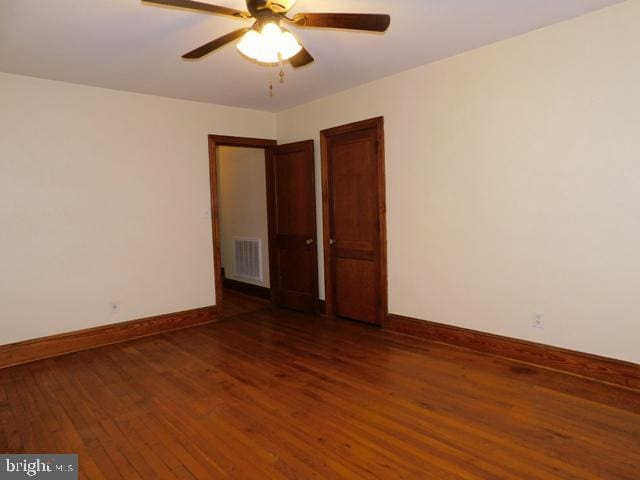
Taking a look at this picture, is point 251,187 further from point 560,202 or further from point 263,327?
point 560,202

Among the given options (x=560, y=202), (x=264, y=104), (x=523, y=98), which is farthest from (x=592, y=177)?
(x=264, y=104)

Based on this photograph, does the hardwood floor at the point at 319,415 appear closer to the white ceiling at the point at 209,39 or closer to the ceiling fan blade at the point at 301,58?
the ceiling fan blade at the point at 301,58

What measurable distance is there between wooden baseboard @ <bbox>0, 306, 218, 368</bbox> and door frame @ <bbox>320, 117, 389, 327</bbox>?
1469 mm

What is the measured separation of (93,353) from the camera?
3830mm

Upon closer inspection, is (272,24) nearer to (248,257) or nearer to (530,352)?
(530,352)

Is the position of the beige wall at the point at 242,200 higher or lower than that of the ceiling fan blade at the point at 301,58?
lower

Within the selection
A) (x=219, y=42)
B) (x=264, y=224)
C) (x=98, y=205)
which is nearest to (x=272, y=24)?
(x=219, y=42)

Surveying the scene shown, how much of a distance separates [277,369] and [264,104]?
317 centimetres

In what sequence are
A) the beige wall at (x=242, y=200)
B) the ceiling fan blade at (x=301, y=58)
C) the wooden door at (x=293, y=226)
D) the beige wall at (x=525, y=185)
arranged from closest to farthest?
1. the ceiling fan blade at (x=301, y=58)
2. the beige wall at (x=525, y=185)
3. the wooden door at (x=293, y=226)
4. the beige wall at (x=242, y=200)

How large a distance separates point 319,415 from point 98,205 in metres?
3.00

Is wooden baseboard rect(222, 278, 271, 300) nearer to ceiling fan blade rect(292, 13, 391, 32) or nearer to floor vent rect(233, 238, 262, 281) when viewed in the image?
floor vent rect(233, 238, 262, 281)

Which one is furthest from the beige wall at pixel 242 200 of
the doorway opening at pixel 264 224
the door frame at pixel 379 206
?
the door frame at pixel 379 206

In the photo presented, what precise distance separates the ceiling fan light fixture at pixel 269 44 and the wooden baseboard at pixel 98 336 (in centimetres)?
307

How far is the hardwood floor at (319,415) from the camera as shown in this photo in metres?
2.03
